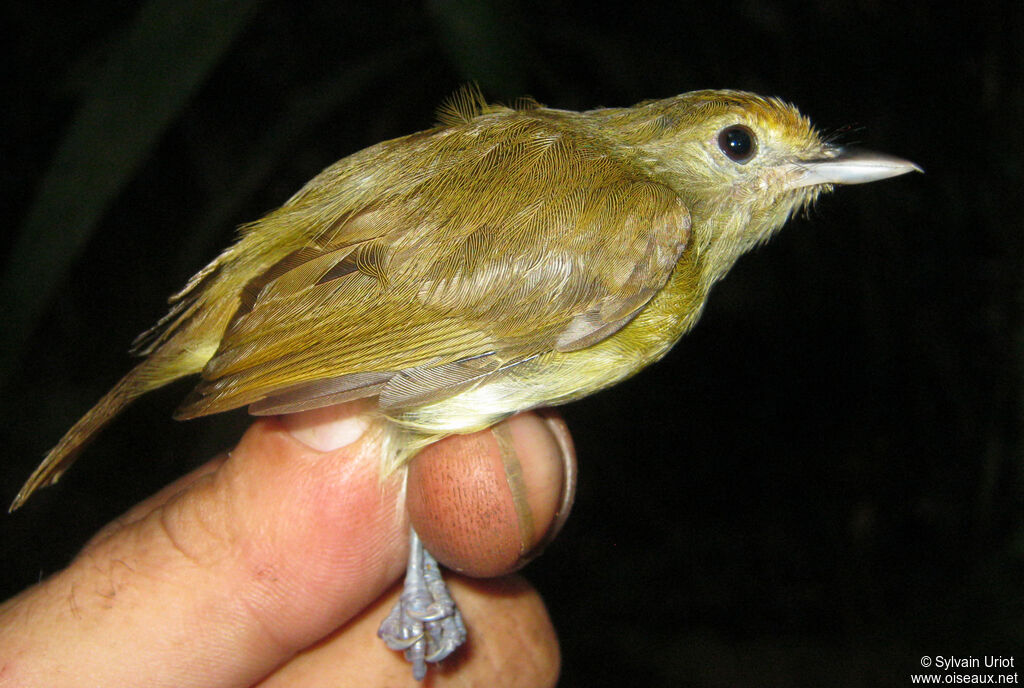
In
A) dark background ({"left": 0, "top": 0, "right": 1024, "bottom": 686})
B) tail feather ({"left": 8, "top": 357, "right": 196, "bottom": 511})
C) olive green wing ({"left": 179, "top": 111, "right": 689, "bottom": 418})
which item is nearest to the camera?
olive green wing ({"left": 179, "top": 111, "right": 689, "bottom": 418})

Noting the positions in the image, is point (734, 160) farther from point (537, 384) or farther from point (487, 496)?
point (487, 496)

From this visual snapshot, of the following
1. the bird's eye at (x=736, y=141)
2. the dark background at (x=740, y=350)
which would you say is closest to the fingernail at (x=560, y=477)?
the bird's eye at (x=736, y=141)

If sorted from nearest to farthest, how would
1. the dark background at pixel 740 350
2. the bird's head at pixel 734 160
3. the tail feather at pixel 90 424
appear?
1. the tail feather at pixel 90 424
2. the bird's head at pixel 734 160
3. the dark background at pixel 740 350

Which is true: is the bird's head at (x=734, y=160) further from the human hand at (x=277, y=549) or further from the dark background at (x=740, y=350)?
the dark background at (x=740, y=350)

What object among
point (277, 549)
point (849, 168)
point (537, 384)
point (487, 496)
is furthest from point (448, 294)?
point (849, 168)

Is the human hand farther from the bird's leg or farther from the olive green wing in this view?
the olive green wing

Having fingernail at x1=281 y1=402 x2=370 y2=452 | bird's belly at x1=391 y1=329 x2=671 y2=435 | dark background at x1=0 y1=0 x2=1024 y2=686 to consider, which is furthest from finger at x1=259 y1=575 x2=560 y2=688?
dark background at x1=0 y1=0 x2=1024 y2=686

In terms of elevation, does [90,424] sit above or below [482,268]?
below
